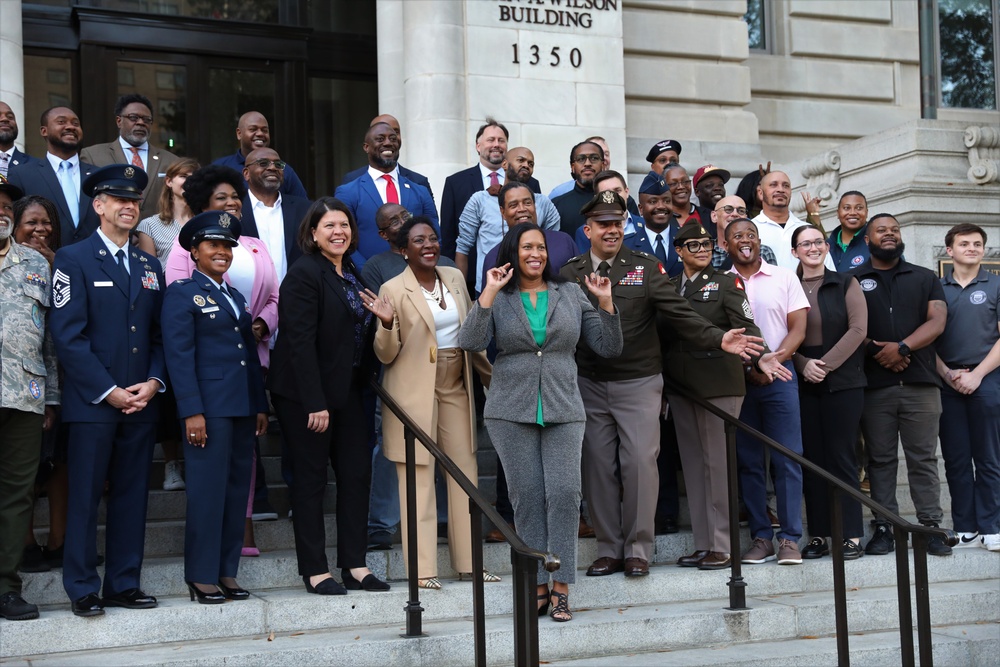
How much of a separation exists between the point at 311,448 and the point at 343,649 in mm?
1241

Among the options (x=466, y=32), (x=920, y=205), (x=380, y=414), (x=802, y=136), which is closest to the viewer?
(x=380, y=414)

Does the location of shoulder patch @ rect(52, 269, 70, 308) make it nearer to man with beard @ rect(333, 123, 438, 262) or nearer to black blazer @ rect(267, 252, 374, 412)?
black blazer @ rect(267, 252, 374, 412)

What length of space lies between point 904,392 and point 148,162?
18.1 ft

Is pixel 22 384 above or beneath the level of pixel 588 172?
beneath

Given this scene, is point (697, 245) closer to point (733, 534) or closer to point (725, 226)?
point (725, 226)

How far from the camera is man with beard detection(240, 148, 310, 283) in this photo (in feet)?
26.5

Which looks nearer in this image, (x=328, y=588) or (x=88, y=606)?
(x=88, y=606)

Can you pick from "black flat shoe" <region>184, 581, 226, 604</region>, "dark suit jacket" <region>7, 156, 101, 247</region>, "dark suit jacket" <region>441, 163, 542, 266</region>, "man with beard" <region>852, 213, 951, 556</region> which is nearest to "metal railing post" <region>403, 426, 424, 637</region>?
"black flat shoe" <region>184, 581, 226, 604</region>

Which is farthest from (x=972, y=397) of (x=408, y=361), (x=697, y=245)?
(x=408, y=361)

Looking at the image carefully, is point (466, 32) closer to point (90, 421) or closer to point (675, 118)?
point (675, 118)

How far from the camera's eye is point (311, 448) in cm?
699

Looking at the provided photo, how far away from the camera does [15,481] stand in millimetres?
6320

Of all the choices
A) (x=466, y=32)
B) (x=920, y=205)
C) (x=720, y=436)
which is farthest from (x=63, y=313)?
(x=920, y=205)

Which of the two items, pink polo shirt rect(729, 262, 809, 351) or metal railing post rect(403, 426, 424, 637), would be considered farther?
pink polo shirt rect(729, 262, 809, 351)
